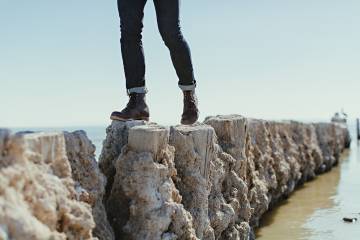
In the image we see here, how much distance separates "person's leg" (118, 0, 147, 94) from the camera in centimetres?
470

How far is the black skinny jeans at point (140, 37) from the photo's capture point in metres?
4.70

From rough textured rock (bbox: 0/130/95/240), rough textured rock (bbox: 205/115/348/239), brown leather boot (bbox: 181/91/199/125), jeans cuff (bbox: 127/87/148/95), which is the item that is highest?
jeans cuff (bbox: 127/87/148/95)

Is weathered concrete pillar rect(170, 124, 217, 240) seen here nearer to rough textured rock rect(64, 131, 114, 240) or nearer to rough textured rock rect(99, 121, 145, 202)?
rough textured rock rect(99, 121, 145, 202)

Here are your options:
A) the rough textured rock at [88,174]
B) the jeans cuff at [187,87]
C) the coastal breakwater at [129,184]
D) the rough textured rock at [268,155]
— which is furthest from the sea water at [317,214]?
the rough textured rock at [88,174]

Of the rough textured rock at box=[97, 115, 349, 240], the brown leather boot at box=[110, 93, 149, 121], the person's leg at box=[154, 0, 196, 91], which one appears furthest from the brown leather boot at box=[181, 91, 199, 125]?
the brown leather boot at box=[110, 93, 149, 121]

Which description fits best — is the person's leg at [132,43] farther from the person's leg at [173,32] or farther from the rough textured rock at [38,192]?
the rough textured rock at [38,192]

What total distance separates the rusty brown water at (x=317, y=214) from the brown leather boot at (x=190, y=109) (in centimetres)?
281

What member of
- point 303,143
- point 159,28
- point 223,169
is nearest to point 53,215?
point 159,28

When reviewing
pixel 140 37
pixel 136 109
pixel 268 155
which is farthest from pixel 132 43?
pixel 268 155

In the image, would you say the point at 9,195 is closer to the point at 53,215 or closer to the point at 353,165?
the point at 53,215

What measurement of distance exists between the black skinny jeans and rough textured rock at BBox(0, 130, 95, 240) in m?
1.65

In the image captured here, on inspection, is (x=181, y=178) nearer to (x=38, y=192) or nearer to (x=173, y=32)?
(x=173, y=32)

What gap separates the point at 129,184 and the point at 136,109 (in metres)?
0.89

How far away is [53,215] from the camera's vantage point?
9.83 feet
